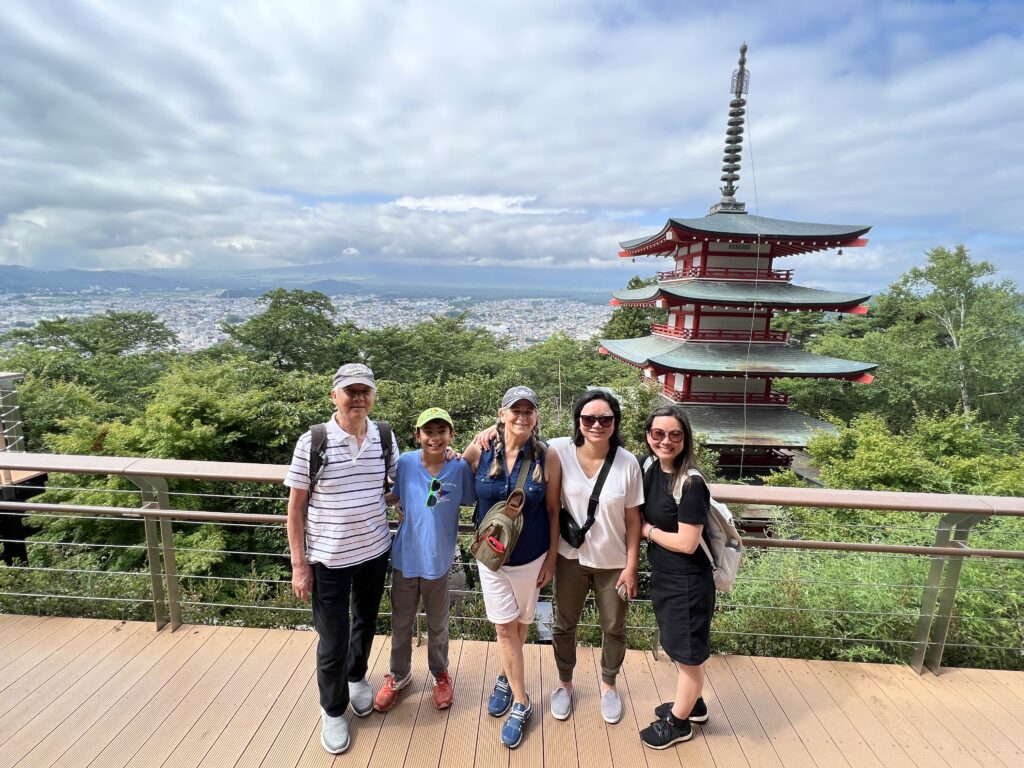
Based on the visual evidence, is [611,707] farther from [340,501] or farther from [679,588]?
[340,501]

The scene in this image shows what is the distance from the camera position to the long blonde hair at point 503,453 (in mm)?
1847

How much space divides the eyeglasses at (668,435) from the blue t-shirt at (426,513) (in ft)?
2.44

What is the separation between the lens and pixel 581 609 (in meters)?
1.99

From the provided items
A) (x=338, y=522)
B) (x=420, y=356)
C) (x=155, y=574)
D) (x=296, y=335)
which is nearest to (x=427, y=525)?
(x=338, y=522)

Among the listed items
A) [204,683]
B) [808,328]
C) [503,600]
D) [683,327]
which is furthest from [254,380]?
[808,328]

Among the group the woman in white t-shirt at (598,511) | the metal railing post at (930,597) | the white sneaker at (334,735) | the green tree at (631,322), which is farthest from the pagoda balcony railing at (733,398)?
the green tree at (631,322)

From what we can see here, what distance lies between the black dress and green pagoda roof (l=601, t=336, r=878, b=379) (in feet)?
33.2

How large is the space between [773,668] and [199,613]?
3.50 meters

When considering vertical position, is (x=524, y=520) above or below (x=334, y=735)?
above

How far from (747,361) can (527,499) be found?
1146cm

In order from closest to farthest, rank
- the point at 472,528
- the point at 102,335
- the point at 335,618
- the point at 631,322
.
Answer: the point at 335,618 < the point at 472,528 < the point at 102,335 < the point at 631,322

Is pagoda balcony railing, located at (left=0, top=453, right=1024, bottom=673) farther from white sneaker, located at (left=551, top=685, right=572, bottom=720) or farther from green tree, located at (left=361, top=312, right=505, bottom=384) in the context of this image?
green tree, located at (left=361, top=312, right=505, bottom=384)

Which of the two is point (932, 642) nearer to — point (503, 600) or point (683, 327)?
point (503, 600)

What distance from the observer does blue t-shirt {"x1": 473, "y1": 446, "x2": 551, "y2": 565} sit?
1849 mm
